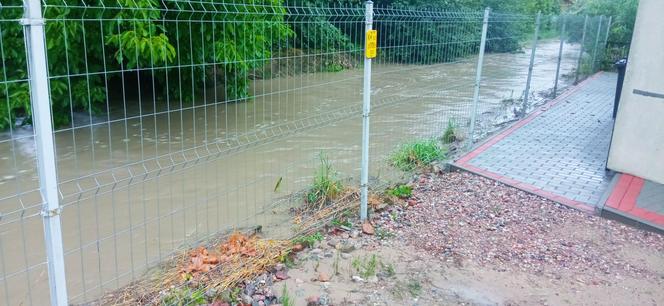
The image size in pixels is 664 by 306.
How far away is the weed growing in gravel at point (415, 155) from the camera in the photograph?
6945 millimetres

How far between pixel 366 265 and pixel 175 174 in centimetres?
342

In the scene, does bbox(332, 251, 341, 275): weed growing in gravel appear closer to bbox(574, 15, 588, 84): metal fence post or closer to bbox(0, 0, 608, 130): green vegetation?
bbox(0, 0, 608, 130): green vegetation

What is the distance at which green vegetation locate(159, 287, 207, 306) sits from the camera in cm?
359

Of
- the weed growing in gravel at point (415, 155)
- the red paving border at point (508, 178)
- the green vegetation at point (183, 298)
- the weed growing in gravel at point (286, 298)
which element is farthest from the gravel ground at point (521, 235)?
the green vegetation at point (183, 298)

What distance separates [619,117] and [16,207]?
666 cm

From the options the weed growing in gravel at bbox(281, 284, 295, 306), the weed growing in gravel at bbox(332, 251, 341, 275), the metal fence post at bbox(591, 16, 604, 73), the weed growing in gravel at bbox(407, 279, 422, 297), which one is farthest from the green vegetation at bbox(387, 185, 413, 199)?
the metal fence post at bbox(591, 16, 604, 73)

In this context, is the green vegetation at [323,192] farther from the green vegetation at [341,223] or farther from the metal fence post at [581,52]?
the metal fence post at [581,52]

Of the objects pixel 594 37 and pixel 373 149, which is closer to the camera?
pixel 373 149

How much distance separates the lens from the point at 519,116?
10414 mm

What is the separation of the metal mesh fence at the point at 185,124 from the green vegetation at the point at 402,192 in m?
0.33

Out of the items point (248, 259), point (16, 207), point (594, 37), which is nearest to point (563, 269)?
point (248, 259)

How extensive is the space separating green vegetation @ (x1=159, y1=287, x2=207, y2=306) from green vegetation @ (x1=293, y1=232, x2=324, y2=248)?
1.08 metres

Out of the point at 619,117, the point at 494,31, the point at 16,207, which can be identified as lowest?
the point at 16,207

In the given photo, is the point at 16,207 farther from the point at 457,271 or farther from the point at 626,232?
the point at 626,232
